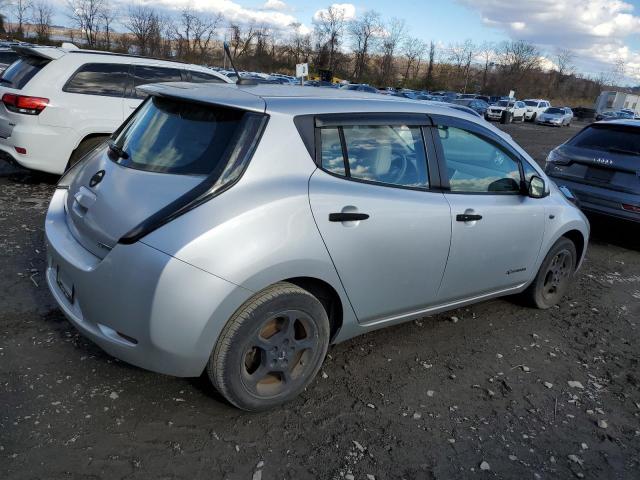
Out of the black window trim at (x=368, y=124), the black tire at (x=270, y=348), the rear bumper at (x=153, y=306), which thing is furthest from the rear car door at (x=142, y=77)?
the black tire at (x=270, y=348)

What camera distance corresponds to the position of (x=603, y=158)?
6.73 meters

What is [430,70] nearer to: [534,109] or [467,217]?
[534,109]

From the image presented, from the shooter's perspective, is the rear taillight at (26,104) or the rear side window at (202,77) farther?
the rear side window at (202,77)

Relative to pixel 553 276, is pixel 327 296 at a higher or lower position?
higher

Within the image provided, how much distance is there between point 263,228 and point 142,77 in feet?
19.1

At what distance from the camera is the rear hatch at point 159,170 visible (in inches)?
101

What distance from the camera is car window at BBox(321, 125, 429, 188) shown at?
2.98 metres

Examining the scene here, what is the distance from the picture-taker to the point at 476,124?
376cm

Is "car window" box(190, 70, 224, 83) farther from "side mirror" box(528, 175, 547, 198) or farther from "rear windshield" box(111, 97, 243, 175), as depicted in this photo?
"side mirror" box(528, 175, 547, 198)

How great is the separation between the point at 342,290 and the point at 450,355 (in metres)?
1.23

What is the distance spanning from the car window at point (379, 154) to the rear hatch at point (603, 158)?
171 inches

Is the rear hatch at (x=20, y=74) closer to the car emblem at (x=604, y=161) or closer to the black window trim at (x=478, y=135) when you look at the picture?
the black window trim at (x=478, y=135)

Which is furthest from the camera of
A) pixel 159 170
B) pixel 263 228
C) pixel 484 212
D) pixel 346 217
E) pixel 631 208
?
pixel 631 208

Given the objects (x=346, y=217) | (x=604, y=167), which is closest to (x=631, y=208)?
(x=604, y=167)
